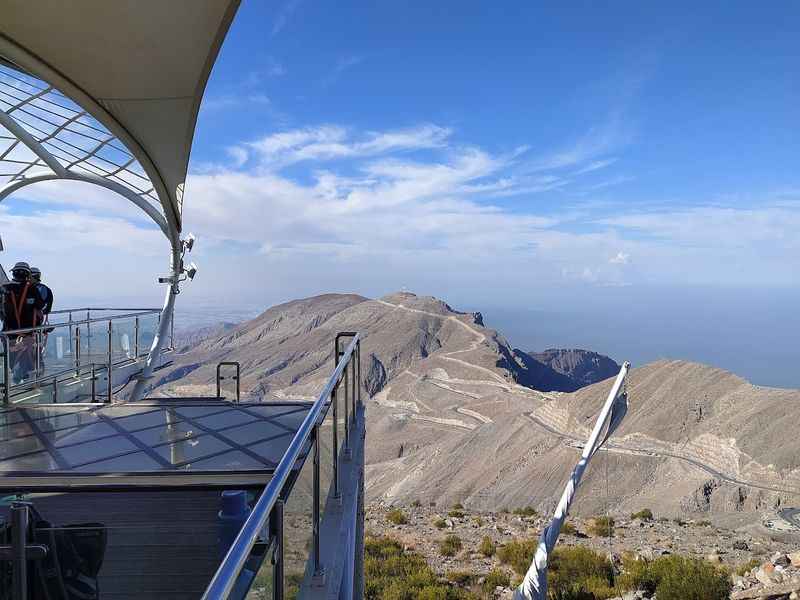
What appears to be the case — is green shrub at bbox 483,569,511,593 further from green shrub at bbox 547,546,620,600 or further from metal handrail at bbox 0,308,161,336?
metal handrail at bbox 0,308,161,336

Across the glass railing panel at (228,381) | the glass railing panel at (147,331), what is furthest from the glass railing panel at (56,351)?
the glass railing panel at (147,331)

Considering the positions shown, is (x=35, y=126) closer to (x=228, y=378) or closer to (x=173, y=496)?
(x=228, y=378)

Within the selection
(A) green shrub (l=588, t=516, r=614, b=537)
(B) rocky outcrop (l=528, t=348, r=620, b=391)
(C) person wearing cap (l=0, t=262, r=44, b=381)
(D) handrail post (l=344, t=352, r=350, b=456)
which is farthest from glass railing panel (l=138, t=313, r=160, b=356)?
(B) rocky outcrop (l=528, t=348, r=620, b=391)

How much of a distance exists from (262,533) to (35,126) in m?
14.4

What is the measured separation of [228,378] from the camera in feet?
30.6

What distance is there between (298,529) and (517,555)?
681 inches

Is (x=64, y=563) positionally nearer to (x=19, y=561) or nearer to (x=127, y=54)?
(x=19, y=561)

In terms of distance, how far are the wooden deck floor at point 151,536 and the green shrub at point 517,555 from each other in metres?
15.3

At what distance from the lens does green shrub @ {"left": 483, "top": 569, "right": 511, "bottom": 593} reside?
15.6m

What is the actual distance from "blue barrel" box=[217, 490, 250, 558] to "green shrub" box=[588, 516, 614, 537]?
19876 mm

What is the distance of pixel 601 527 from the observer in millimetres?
21859

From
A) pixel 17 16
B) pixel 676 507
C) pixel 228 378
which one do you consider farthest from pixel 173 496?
pixel 676 507

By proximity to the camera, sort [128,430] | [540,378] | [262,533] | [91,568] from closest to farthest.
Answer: [262,533] < [91,568] < [128,430] < [540,378]

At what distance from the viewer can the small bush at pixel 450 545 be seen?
1860 cm
